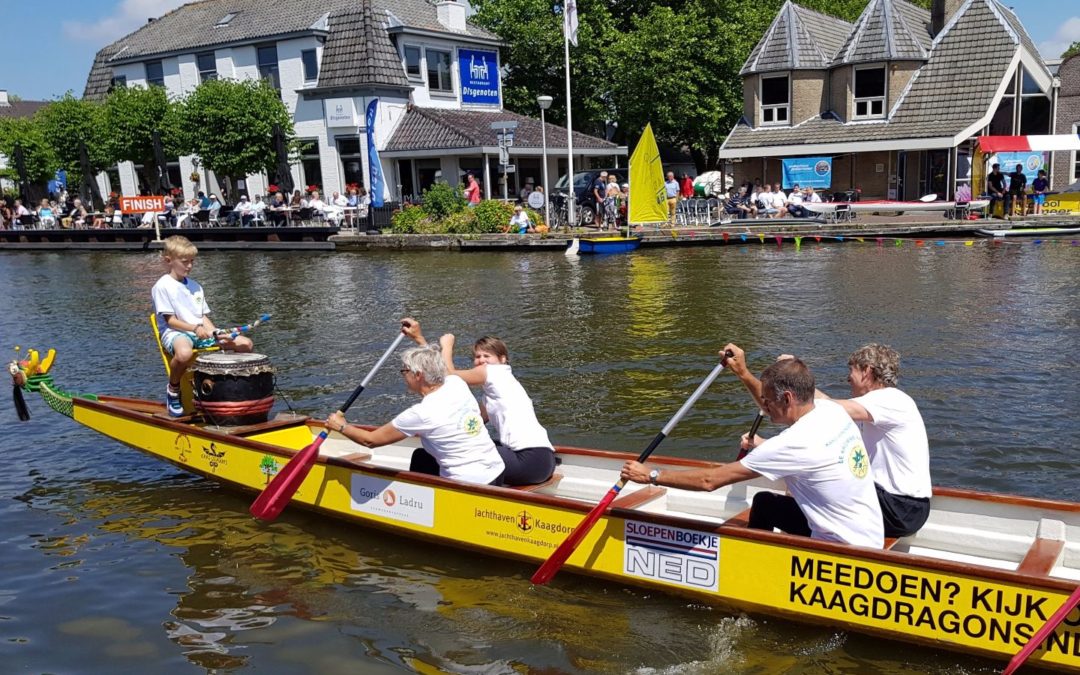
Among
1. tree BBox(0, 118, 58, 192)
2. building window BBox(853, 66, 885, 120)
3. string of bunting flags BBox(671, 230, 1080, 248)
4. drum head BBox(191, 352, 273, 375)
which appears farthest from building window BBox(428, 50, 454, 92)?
drum head BBox(191, 352, 273, 375)

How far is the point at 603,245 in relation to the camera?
26.6 meters

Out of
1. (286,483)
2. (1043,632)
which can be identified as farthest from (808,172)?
(1043,632)

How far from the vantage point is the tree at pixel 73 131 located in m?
41.0

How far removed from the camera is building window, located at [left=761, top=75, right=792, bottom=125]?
33.7 meters

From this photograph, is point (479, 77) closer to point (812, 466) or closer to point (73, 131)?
point (73, 131)

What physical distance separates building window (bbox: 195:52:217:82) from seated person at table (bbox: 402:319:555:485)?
38353 millimetres

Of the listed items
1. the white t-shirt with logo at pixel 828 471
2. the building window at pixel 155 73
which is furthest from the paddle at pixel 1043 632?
the building window at pixel 155 73

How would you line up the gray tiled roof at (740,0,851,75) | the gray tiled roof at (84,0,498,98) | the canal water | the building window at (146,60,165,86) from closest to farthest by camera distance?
1. the canal water
2. the gray tiled roof at (740,0,851,75)
3. the gray tiled roof at (84,0,498,98)
4. the building window at (146,60,165,86)

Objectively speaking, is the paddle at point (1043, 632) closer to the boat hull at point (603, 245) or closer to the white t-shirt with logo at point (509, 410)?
the white t-shirt with logo at point (509, 410)

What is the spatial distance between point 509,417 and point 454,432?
0.55 m

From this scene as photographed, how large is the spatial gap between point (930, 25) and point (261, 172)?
88.4 ft

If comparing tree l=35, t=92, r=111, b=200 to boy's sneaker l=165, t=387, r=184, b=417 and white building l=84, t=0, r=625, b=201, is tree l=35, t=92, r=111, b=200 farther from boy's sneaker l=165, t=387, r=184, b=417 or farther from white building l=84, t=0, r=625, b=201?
boy's sneaker l=165, t=387, r=184, b=417

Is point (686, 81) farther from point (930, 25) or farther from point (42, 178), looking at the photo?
point (42, 178)

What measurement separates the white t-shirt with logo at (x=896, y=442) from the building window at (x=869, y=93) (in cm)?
2937
